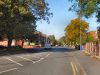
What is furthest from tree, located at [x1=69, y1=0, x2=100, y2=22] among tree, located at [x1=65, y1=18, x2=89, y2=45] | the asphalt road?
tree, located at [x1=65, y1=18, x2=89, y2=45]

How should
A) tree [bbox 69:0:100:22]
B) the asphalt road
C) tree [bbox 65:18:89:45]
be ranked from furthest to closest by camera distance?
tree [bbox 65:18:89:45]
tree [bbox 69:0:100:22]
the asphalt road

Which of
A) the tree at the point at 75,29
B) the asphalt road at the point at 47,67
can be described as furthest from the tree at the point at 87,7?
the tree at the point at 75,29

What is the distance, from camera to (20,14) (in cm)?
6050

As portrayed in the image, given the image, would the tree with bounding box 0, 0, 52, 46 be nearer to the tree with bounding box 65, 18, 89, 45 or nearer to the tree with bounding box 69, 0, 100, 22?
the tree with bounding box 69, 0, 100, 22

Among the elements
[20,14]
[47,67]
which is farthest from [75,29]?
[47,67]

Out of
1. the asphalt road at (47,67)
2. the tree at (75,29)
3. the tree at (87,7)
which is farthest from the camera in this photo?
the tree at (75,29)

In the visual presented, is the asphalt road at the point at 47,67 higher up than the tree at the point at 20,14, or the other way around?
the tree at the point at 20,14

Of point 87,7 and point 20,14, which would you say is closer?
point 87,7

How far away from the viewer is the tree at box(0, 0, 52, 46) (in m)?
56.2

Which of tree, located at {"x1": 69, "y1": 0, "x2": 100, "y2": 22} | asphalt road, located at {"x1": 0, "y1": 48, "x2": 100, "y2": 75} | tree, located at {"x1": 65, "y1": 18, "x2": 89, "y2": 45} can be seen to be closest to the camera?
asphalt road, located at {"x1": 0, "y1": 48, "x2": 100, "y2": 75}

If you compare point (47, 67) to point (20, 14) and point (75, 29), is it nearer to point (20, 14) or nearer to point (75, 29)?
point (20, 14)

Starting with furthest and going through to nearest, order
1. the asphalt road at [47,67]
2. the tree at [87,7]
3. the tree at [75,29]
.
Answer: the tree at [75,29]
the tree at [87,7]
the asphalt road at [47,67]

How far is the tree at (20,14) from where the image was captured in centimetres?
5625

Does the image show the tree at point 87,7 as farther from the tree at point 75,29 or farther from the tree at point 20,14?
the tree at point 75,29
